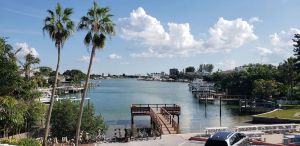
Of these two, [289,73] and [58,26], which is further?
[289,73]

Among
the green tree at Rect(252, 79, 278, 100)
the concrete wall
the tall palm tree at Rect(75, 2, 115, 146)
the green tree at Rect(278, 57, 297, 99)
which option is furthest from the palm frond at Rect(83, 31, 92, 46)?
the green tree at Rect(252, 79, 278, 100)

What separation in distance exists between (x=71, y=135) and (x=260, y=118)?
123 feet

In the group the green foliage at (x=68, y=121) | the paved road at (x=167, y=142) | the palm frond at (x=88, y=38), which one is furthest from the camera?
the green foliage at (x=68, y=121)

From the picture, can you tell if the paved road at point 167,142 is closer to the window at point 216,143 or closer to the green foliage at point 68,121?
the green foliage at point 68,121

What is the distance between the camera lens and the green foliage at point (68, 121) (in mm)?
38438

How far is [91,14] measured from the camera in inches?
1029

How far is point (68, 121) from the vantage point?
126 ft

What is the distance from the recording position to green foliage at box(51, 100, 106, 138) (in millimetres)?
38438

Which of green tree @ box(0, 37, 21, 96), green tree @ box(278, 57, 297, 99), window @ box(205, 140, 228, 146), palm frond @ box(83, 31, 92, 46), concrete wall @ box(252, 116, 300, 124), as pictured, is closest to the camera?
window @ box(205, 140, 228, 146)

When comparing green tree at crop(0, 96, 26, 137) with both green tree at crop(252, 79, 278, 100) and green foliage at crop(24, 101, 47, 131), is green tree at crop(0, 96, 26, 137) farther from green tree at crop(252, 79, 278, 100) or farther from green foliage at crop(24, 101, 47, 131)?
green tree at crop(252, 79, 278, 100)

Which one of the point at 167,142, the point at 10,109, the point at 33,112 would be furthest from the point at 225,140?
the point at 33,112

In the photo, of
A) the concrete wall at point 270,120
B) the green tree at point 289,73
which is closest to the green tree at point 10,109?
the concrete wall at point 270,120

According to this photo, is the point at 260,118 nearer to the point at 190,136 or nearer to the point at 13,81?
the point at 190,136

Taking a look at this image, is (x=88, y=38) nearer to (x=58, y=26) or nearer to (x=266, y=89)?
(x=58, y=26)
